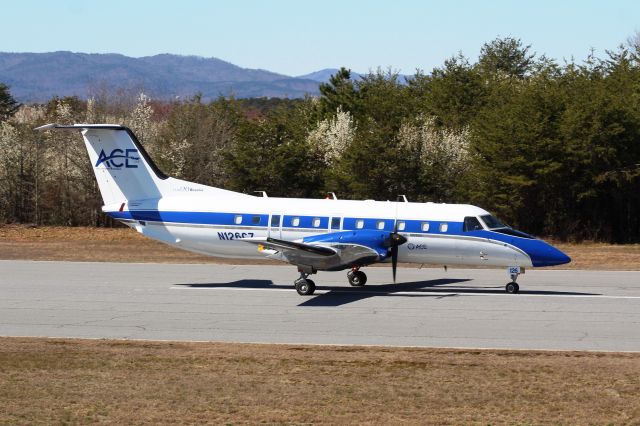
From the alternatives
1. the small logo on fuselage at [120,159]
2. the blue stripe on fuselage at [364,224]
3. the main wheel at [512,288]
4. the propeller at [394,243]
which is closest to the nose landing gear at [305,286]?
the blue stripe on fuselage at [364,224]

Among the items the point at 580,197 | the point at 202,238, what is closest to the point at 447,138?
the point at 580,197

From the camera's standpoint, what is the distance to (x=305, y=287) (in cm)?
2775

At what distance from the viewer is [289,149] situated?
5272cm

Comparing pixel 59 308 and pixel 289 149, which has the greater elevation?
pixel 289 149

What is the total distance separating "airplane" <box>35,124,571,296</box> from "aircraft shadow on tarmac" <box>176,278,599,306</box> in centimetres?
65

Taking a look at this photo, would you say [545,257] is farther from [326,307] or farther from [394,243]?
[326,307]

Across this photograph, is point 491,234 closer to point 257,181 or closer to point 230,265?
point 230,265

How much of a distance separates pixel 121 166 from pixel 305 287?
8027 mm

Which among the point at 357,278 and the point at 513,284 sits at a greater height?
the point at 513,284

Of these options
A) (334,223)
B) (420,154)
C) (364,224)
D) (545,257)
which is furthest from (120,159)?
(420,154)

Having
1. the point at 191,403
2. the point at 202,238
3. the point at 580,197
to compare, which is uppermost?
the point at 580,197

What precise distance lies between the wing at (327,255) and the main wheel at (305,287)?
1.72 ft

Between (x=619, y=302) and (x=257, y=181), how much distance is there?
29174mm

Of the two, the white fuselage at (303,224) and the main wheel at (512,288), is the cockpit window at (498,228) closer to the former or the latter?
the white fuselage at (303,224)
